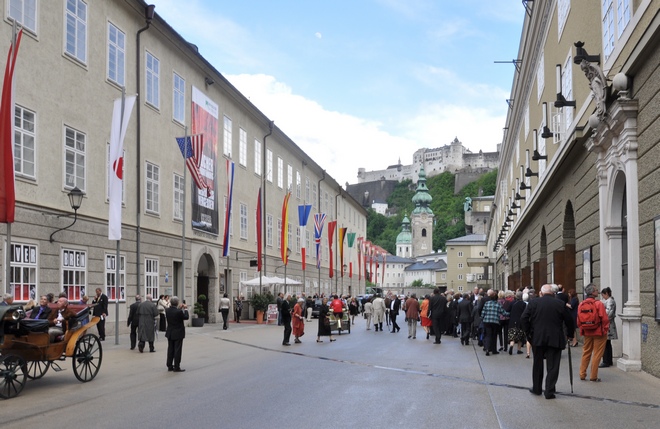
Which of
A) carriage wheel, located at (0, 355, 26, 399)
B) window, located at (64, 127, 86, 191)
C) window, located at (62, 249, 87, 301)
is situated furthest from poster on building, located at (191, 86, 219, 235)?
carriage wheel, located at (0, 355, 26, 399)

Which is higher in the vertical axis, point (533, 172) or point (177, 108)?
point (177, 108)

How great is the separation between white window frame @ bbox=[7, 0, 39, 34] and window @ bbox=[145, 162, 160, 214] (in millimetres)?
8894

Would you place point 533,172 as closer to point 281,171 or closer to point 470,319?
point 470,319

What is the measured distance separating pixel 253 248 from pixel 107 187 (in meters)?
18.5

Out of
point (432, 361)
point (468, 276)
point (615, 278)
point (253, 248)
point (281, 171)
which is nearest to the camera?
point (615, 278)

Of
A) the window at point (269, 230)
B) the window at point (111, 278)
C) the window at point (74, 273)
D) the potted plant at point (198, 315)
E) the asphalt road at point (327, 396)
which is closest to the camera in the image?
the asphalt road at point (327, 396)

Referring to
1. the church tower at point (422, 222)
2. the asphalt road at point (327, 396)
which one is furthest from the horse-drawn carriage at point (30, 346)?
the church tower at point (422, 222)

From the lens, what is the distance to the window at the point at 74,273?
22.7 metres

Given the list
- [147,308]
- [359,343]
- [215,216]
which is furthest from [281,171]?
[147,308]

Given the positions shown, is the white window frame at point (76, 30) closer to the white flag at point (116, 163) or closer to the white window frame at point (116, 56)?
the white window frame at point (116, 56)

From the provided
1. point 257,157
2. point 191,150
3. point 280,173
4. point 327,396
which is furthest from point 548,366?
point 280,173

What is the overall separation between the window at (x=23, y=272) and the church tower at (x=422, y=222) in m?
170

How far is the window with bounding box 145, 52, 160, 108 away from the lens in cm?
2958

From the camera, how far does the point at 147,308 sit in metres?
20.4
